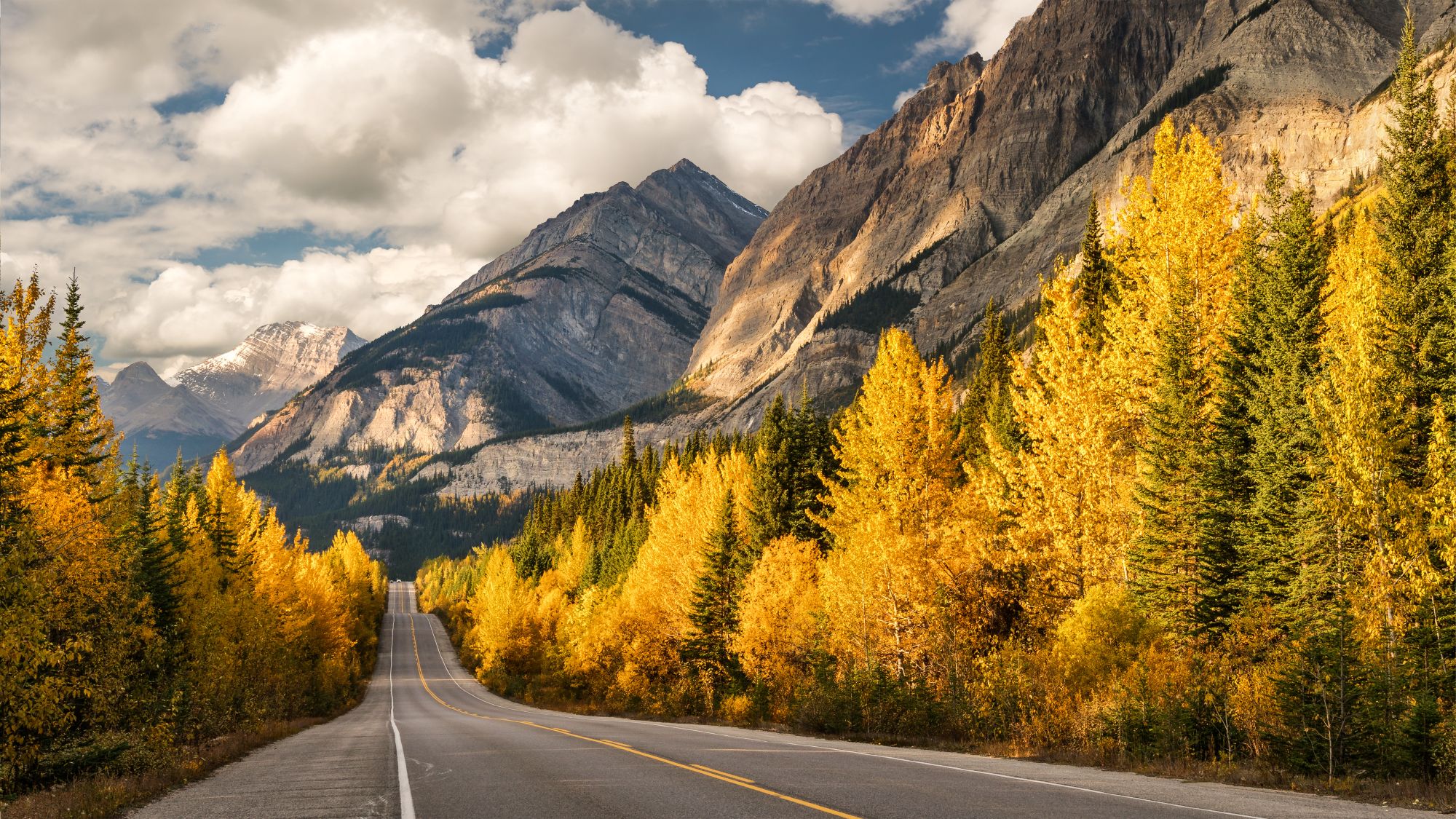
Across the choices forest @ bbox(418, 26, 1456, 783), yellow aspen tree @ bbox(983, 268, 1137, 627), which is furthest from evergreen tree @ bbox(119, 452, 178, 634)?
yellow aspen tree @ bbox(983, 268, 1137, 627)

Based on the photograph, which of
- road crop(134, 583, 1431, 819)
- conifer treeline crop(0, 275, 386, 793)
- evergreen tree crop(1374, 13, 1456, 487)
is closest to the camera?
road crop(134, 583, 1431, 819)

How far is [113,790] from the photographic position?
15070mm

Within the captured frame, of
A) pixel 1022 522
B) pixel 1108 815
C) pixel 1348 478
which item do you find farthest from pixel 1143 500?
pixel 1108 815

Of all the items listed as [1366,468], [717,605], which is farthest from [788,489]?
[1366,468]

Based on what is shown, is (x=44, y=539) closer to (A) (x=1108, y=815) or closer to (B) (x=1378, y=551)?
(A) (x=1108, y=815)

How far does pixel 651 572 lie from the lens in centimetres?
5209

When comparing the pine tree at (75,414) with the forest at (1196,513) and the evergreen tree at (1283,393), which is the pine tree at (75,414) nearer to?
the forest at (1196,513)

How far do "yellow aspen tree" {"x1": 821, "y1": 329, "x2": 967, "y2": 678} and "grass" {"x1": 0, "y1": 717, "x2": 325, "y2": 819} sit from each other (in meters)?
19.8

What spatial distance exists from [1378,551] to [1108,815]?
51.6 feet

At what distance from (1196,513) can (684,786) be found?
16744 mm

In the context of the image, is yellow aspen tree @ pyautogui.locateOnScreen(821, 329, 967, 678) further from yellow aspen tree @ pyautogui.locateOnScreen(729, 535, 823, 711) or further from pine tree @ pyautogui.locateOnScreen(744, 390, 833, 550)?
pine tree @ pyautogui.locateOnScreen(744, 390, 833, 550)

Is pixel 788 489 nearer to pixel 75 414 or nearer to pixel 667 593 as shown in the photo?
pixel 667 593

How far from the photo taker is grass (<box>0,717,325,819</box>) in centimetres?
1355

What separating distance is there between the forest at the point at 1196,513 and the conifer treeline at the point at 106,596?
2150 centimetres
